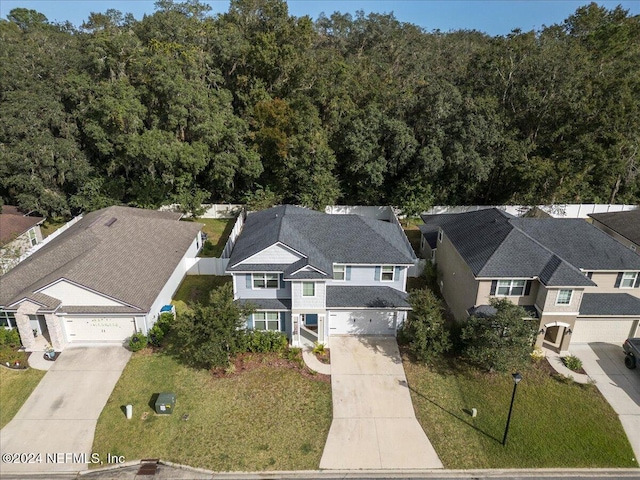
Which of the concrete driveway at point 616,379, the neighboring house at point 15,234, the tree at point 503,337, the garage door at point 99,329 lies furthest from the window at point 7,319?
the concrete driveway at point 616,379

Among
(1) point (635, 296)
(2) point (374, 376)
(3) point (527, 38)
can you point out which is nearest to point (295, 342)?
(2) point (374, 376)

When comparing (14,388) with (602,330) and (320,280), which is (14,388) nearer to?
(320,280)

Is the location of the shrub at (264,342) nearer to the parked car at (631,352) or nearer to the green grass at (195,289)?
the green grass at (195,289)

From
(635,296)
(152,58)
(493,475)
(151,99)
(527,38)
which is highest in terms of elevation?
(527,38)

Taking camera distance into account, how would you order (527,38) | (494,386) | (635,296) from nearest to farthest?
(494,386)
(635,296)
(527,38)

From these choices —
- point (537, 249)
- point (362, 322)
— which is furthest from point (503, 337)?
point (362, 322)

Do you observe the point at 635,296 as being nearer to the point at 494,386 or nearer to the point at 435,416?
the point at 494,386
